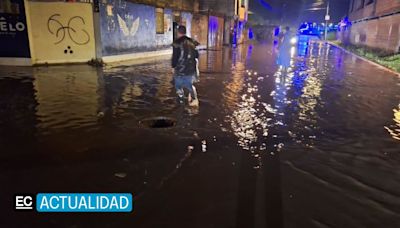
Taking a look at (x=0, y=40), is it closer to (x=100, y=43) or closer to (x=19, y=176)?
(x=100, y=43)

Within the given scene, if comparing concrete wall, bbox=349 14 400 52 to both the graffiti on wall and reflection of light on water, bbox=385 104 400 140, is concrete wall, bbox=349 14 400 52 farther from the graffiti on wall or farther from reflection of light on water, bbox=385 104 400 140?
the graffiti on wall

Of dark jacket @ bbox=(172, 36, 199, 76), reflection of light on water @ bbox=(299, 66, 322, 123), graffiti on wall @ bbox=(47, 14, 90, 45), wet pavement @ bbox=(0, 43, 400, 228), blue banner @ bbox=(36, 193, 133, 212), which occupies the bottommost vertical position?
blue banner @ bbox=(36, 193, 133, 212)

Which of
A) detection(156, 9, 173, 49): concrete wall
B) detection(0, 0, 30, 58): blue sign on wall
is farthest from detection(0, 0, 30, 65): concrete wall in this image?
detection(156, 9, 173, 49): concrete wall

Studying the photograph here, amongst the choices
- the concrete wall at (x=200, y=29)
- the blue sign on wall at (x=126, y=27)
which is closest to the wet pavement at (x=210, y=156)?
the blue sign on wall at (x=126, y=27)

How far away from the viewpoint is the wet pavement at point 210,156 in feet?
11.6

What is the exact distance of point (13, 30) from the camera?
572 inches

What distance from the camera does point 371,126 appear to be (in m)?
6.73

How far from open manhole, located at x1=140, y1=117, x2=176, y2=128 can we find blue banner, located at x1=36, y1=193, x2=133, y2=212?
2768 millimetres

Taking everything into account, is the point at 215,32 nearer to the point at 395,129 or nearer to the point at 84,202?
the point at 395,129

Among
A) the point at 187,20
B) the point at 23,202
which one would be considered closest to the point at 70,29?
the point at 187,20

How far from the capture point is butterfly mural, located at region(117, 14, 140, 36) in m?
17.4

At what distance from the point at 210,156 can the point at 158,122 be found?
2.16 metres

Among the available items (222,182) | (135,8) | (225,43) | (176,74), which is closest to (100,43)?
(135,8)

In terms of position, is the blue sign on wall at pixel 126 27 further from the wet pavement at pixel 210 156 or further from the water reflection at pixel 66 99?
the wet pavement at pixel 210 156
